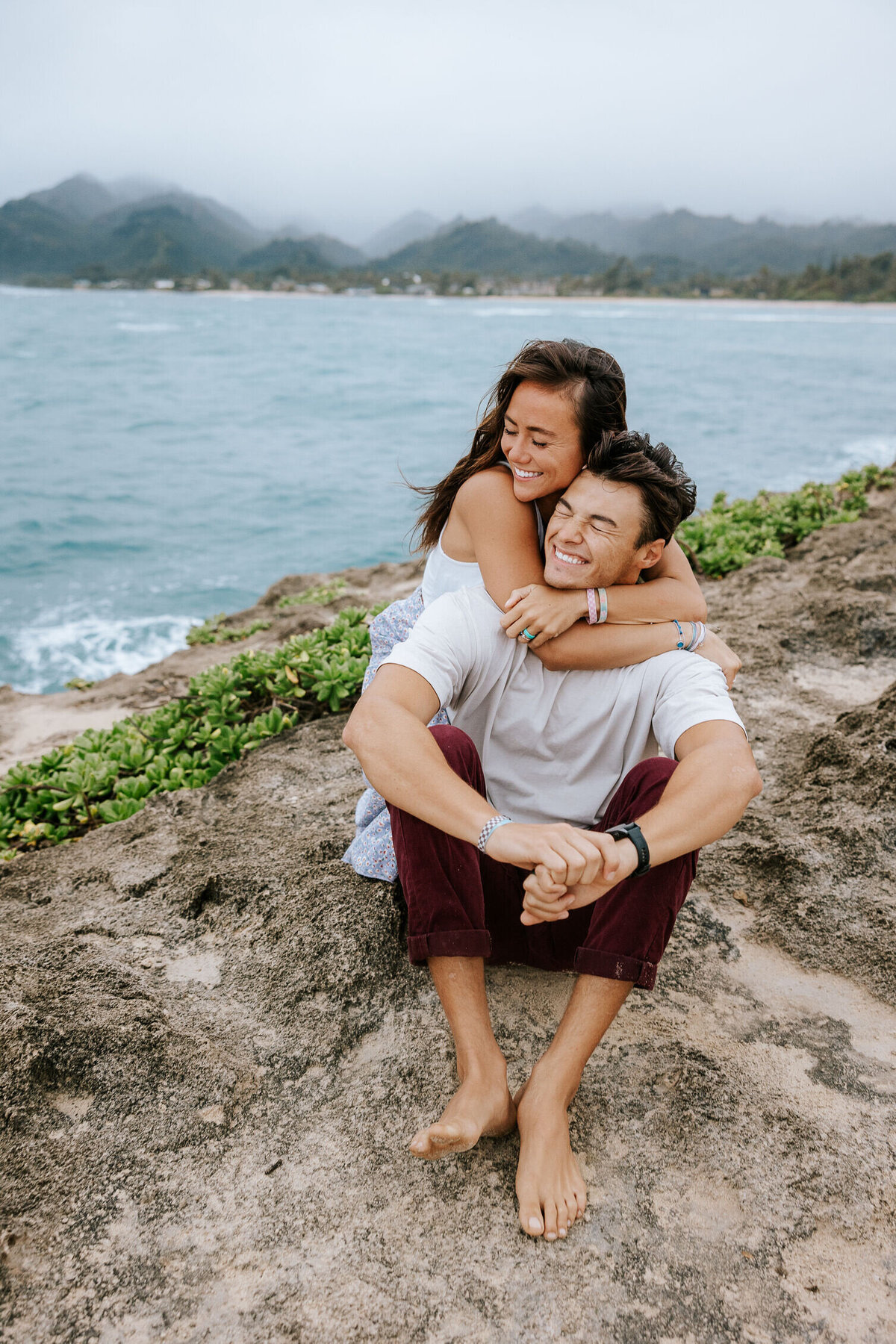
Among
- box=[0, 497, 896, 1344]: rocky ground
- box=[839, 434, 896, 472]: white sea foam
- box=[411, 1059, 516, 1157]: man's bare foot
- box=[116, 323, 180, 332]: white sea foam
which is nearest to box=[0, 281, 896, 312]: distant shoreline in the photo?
box=[116, 323, 180, 332]: white sea foam

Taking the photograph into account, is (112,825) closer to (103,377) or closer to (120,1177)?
(120,1177)

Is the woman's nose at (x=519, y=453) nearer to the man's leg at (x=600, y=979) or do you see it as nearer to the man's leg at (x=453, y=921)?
the man's leg at (x=453, y=921)

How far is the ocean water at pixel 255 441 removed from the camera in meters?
12.3

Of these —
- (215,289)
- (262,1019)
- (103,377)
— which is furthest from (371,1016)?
(215,289)

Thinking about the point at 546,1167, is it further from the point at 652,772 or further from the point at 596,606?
the point at 596,606

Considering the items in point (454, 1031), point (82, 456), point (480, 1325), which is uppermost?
point (454, 1031)

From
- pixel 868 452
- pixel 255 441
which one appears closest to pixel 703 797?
pixel 868 452

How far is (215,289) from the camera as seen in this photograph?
98125 millimetres

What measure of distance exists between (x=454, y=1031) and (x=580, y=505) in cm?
128

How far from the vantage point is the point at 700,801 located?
1.84m

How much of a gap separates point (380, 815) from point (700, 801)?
969mm

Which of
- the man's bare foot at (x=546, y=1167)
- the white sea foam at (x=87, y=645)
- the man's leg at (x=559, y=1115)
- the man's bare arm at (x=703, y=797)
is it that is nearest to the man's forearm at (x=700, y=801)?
the man's bare arm at (x=703, y=797)

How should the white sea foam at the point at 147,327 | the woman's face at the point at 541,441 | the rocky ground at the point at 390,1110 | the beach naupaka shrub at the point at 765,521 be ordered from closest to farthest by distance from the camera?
the rocky ground at the point at 390,1110 < the woman's face at the point at 541,441 < the beach naupaka shrub at the point at 765,521 < the white sea foam at the point at 147,327

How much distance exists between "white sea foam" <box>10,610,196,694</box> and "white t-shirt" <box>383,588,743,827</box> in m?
6.83
